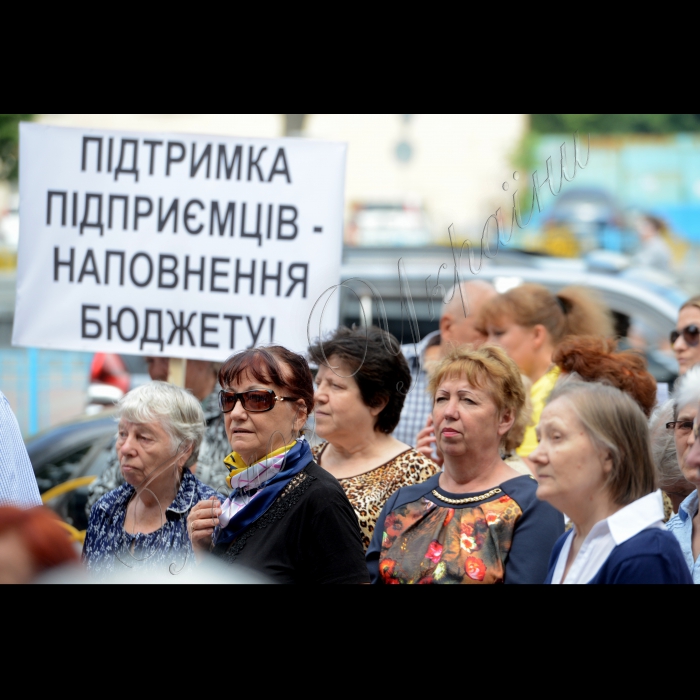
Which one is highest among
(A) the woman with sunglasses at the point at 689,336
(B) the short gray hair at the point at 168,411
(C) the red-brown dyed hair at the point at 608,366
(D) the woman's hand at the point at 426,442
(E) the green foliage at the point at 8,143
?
(E) the green foliage at the point at 8,143

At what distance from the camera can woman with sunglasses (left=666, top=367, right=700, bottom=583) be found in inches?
108

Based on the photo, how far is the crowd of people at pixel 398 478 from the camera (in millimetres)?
2365

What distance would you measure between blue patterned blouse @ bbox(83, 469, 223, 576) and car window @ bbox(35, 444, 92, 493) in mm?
2117

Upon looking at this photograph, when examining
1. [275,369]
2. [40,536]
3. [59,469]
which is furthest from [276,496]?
[59,469]

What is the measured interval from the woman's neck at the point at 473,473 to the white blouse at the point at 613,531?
2.05ft

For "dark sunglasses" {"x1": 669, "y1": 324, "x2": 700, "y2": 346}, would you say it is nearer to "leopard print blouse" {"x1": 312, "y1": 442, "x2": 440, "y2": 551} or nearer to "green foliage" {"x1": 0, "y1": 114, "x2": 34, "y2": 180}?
"leopard print blouse" {"x1": 312, "y1": 442, "x2": 440, "y2": 551}

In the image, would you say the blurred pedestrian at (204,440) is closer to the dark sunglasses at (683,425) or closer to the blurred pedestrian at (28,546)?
the dark sunglasses at (683,425)

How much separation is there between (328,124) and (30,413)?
51.6 feet

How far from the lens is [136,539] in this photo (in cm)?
302

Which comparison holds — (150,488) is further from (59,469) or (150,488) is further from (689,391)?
(59,469)

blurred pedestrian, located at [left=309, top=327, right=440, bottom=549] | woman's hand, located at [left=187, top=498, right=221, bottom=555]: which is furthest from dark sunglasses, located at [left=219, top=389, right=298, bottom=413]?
blurred pedestrian, located at [left=309, top=327, right=440, bottom=549]

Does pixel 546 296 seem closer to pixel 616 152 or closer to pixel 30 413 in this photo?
pixel 30 413

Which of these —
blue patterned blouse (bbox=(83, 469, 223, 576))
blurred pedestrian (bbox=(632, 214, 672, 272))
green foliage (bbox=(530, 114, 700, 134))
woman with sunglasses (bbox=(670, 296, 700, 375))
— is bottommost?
blue patterned blouse (bbox=(83, 469, 223, 576))

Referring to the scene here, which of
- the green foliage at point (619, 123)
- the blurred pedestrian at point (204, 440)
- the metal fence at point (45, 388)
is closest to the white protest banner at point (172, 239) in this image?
the blurred pedestrian at point (204, 440)
